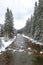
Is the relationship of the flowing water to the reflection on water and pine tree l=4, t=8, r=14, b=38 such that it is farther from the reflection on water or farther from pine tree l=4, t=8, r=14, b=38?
pine tree l=4, t=8, r=14, b=38

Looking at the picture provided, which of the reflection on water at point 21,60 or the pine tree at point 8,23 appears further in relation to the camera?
the pine tree at point 8,23

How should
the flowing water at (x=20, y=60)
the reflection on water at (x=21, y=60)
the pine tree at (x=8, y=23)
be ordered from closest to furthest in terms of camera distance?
the reflection on water at (x=21, y=60), the flowing water at (x=20, y=60), the pine tree at (x=8, y=23)

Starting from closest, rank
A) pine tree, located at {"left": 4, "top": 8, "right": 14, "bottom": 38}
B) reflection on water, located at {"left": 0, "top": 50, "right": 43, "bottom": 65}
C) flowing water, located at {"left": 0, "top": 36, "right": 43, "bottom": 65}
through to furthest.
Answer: reflection on water, located at {"left": 0, "top": 50, "right": 43, "bottom": 65}
flowing water, located at {"left": 0, "top": 36, "right": 43, "bottom": 65}
pine tree, located at {"left": 4, "top": 8, "right": 14, "bottom": 38}

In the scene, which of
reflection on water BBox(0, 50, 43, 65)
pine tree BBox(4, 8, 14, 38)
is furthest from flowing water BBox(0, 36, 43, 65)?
pine tree BBox(4, 8, 14, 38)

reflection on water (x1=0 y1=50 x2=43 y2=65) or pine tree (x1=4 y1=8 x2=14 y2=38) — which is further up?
reflection on water (x1=0 y1=50 x2=43 y2=65)

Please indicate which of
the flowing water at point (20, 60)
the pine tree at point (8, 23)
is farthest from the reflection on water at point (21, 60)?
the pine tree at point (8, 23)

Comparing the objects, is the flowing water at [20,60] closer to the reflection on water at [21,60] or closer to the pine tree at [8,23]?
the reflection on water at [21,60]

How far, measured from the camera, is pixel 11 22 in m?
76.7

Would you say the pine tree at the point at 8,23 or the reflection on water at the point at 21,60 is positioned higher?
the reflection on water at the point at 21,60

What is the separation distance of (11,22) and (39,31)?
Result: 1863cm

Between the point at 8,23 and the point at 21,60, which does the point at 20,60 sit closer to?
the point at 21,60

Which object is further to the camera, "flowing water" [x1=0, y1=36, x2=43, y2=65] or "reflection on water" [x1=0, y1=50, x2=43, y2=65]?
"flowing water" [x1=0, y1=36, x2=43, y2=65]

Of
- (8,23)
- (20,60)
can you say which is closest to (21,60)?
(20,60)

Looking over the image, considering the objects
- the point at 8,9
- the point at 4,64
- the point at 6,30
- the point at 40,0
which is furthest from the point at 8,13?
the point at 4,64
